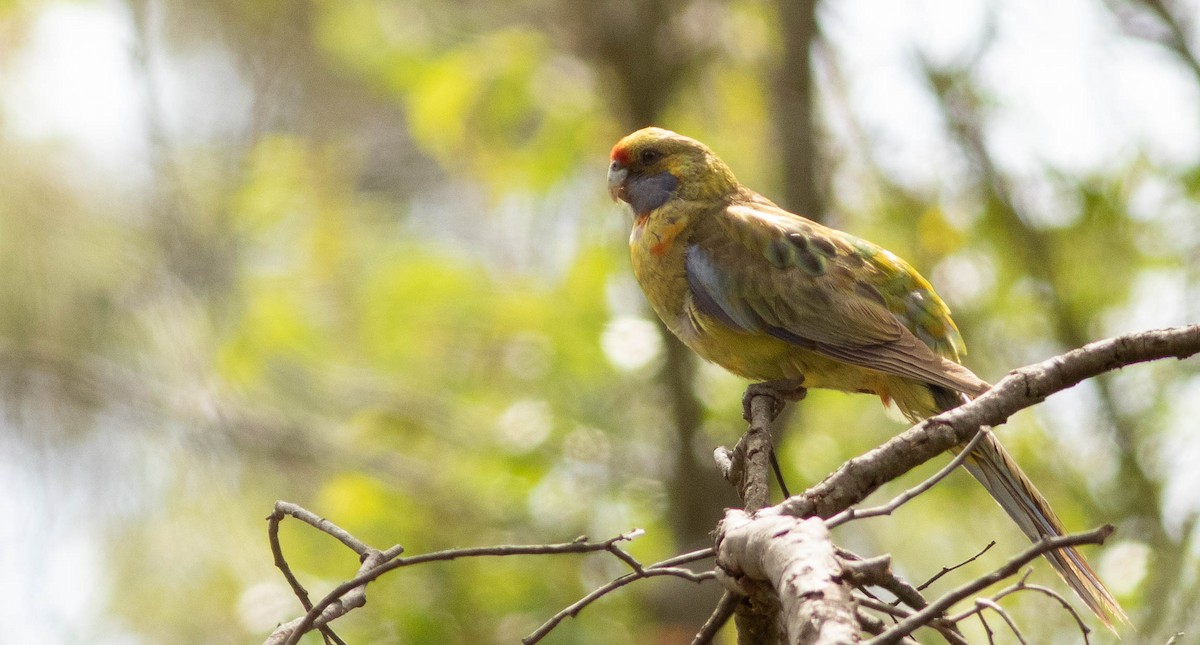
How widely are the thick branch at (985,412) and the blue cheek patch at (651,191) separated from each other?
2.39 metres

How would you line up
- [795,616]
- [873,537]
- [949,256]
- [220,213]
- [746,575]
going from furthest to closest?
1. [220,213]
2. [873,537]
3. [949,256]
4. [746,575]
5. [795,616]

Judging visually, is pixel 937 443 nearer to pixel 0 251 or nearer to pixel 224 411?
pixel 224 411

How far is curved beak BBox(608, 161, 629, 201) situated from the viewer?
4562mm

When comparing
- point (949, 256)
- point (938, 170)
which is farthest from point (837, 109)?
point (949, 256)

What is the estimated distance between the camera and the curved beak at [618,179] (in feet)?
15.0

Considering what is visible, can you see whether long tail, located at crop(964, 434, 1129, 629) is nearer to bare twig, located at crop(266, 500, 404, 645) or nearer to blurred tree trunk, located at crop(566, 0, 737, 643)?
bare twig, located at crop(266, 500, 404, 645)

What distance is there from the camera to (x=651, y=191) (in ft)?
14.6

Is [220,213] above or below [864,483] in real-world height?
above

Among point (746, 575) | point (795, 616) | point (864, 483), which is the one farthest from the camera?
point (864, 483)

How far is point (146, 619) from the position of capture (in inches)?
305

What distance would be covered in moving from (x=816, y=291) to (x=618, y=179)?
3.40ft

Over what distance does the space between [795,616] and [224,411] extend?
6.75m

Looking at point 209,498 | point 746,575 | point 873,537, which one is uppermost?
point 209,498

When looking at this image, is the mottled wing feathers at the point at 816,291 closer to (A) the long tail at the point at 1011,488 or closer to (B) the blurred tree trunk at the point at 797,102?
(A) the long tail at the point at 1011,488
